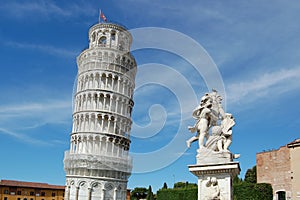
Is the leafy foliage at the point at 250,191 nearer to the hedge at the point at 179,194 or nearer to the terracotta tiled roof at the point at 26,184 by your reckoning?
the hedge at the point at 179,194

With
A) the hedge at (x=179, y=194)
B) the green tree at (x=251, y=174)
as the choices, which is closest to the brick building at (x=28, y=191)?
the hedge at (x=179, y=194)

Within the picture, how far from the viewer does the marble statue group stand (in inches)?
389

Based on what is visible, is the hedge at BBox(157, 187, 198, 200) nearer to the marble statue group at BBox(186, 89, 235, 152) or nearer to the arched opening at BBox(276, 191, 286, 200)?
the arched opening at BBox(276, 191, 286, 200)

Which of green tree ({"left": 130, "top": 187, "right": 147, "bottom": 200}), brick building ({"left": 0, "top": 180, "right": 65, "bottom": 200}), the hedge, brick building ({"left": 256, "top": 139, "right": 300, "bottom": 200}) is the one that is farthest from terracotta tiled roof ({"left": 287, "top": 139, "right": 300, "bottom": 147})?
green tree ({"left": 130, "top": 187, "right": 147, "bottom": 200})

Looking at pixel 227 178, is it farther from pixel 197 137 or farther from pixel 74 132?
pixel 74 132

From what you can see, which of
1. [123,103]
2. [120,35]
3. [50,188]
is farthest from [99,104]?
[50,188]

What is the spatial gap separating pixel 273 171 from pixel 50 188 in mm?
65892

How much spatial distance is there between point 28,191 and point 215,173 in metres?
88.8

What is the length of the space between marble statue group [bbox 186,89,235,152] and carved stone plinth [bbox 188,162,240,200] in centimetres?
58

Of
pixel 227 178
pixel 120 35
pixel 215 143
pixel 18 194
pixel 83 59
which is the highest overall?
pixel 120 35

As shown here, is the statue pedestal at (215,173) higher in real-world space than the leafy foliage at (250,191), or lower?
higher

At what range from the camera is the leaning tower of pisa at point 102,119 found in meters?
56.1

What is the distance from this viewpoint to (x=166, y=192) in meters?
49.9

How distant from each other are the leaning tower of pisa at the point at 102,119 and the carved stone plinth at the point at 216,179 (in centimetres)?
4803
